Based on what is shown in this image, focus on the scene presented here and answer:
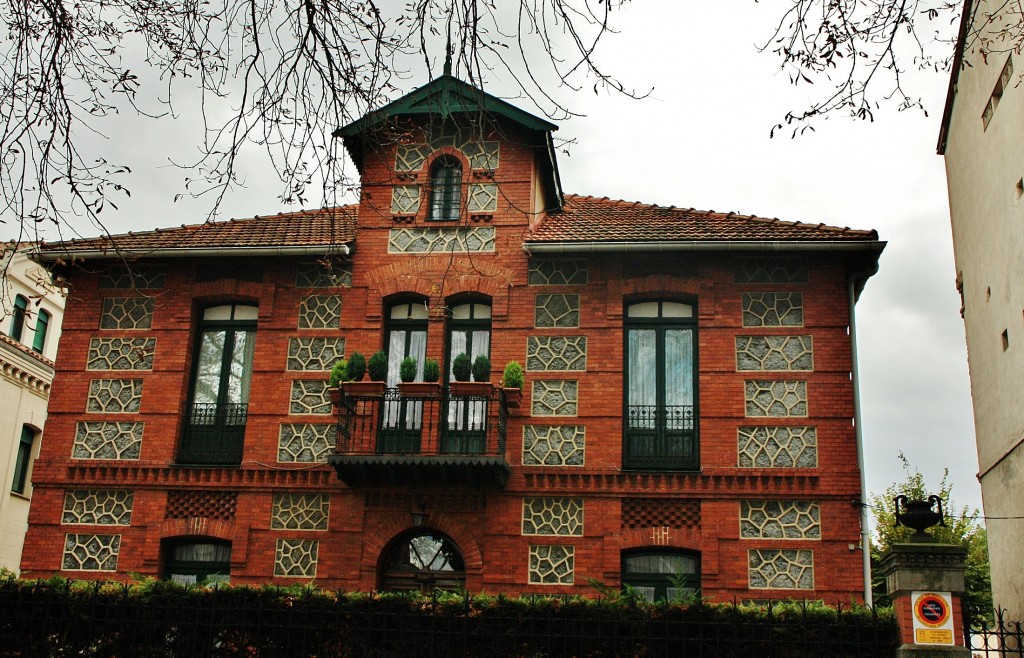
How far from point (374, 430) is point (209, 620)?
484 centimetres

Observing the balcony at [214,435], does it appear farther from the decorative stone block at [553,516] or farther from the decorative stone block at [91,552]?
the decorative stone block at [553,516]

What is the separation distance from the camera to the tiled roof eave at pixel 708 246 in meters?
16.5

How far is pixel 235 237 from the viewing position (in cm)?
1838

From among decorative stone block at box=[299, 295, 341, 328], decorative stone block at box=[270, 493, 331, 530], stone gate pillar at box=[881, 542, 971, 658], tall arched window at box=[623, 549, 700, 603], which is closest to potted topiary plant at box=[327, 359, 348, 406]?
decorative stone block at box=[299, 295, 341, 328]

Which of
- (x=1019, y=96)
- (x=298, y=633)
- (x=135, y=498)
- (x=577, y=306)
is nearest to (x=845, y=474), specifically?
(x=577, y=306)

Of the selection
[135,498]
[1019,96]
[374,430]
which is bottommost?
[135,498]

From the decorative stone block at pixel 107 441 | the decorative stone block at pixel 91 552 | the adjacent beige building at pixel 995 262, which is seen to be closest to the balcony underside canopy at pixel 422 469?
the decorative stone block at pixel 107 441

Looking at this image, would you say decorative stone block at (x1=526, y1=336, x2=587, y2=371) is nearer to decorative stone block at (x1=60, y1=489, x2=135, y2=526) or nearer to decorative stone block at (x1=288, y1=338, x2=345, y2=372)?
decorative stone block at (x1=288, y1=338, x2=345, y2=372)

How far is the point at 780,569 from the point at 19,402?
67.6 feet

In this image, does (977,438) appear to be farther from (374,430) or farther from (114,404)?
(114,404)

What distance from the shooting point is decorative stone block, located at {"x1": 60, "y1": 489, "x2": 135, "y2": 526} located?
56.1ft

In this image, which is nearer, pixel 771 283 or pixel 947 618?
pixel 947 618

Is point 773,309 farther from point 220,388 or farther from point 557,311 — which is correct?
point 220,388

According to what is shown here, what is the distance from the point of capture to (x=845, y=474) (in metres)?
15.9
